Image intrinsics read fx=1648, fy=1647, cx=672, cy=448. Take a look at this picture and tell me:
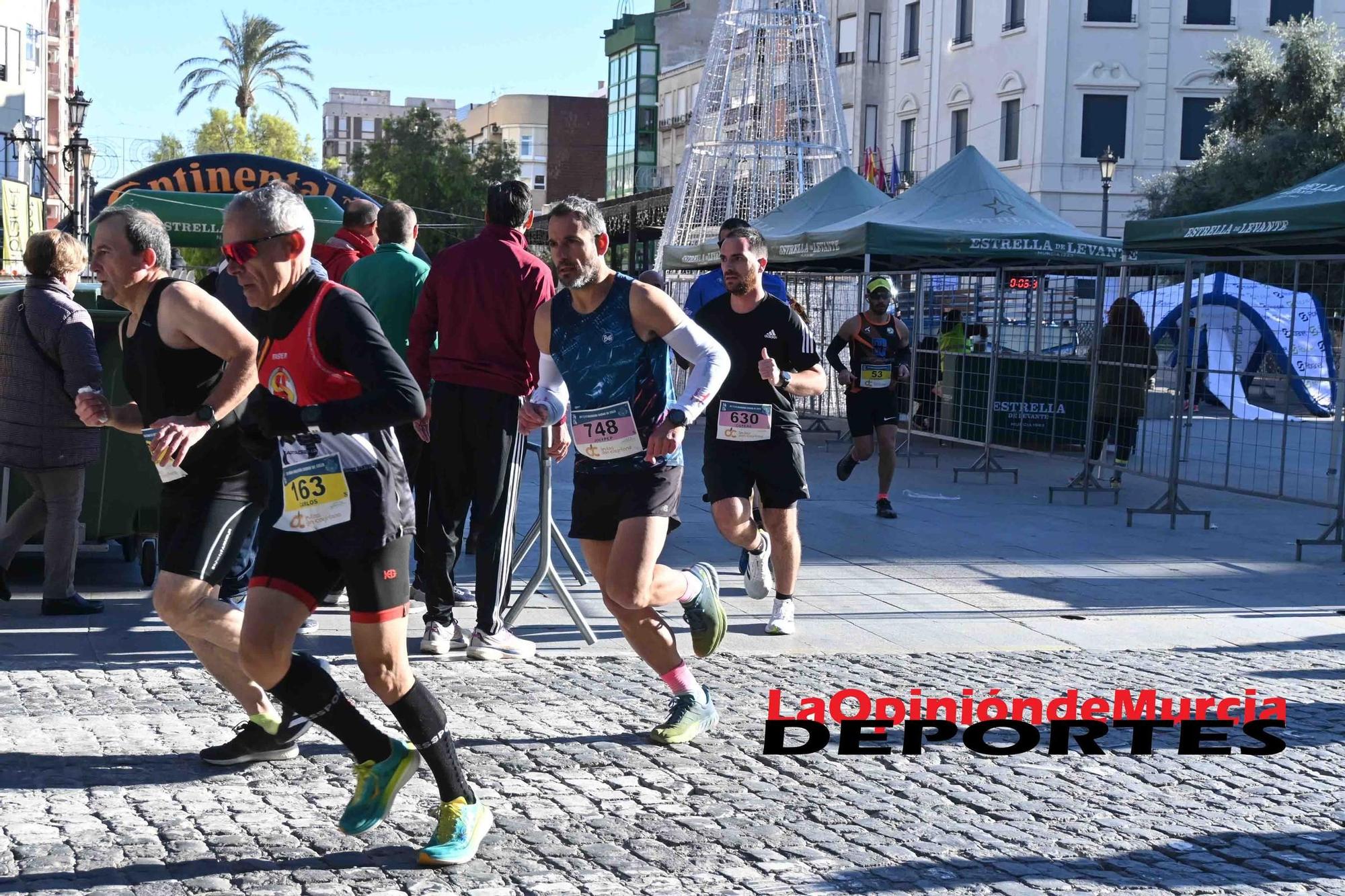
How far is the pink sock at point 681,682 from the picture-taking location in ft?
19.1

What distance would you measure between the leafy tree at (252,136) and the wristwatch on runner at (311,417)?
195 ft

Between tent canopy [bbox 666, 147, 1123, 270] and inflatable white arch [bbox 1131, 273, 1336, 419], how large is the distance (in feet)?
16.3

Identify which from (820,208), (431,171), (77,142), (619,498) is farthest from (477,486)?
(431,171)

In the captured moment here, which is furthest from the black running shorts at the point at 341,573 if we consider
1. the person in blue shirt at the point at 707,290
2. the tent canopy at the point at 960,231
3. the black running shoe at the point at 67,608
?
the tent canopy at the point at 960,231

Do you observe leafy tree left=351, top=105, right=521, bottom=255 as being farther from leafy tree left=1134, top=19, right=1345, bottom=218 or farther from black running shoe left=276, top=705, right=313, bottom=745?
black running shoe left=276, top=705, right=313, bottom=745

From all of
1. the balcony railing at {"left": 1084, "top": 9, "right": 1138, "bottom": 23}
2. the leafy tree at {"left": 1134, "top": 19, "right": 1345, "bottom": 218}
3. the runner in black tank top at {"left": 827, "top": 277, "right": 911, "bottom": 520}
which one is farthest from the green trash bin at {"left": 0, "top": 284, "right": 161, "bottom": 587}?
the balcony railing at {"left": 1084, "top": 9, "right": 1138, "bottom": 23}

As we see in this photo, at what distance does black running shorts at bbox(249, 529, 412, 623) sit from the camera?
14.3 feet

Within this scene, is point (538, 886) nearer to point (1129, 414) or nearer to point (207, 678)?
point (207, 678)

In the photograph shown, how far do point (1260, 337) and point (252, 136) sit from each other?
5781 cm

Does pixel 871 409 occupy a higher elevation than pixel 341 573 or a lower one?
higher

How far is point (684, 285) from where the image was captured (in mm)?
32594

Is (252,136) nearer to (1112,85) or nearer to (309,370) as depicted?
(1112,85)

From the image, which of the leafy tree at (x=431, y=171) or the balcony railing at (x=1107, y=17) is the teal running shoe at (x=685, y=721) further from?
the leafy tree at (x=431, y=171)

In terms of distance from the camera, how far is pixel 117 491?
8656mm
